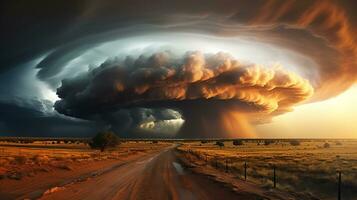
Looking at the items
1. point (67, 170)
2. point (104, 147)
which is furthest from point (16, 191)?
point (104, 147)

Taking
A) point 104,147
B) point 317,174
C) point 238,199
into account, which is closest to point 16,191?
point 238,199

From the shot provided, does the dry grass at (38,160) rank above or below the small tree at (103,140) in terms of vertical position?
below

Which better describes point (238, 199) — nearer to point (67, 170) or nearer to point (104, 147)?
point (67, 170)

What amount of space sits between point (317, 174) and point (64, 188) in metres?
25.5

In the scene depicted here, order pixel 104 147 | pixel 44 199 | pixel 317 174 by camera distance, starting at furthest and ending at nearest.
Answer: pixel 104 147, pixel 317 174, pixel 44 199

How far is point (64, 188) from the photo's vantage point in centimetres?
2206

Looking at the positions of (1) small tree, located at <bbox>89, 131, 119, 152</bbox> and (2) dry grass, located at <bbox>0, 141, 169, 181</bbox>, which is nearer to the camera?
(2) dry grass, located at <bbox>0, 141, 169, 181</bbox>

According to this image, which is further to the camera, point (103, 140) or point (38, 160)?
point (103, 140)

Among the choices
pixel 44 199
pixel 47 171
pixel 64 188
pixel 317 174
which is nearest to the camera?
pixel 44 199

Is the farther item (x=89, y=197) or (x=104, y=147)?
(x=104, y=147)

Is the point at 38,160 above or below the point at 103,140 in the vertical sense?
below

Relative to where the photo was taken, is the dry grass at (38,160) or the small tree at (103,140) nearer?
the dry grass at (38,160)

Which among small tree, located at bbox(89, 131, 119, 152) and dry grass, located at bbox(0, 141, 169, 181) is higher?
small tree, located at bbox(89, 131, 119, 152)

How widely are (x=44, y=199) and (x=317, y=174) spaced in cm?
2861
